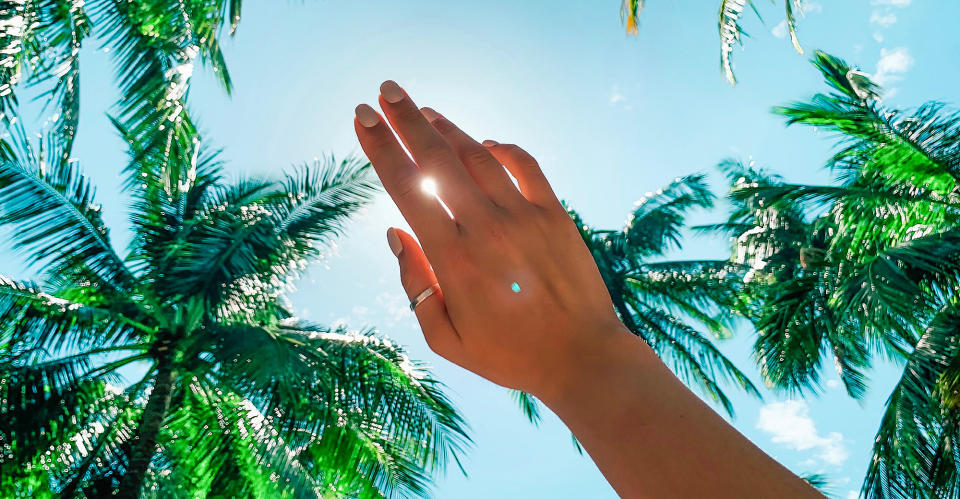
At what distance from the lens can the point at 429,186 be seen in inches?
36.8

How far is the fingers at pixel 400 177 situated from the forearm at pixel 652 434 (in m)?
0.28

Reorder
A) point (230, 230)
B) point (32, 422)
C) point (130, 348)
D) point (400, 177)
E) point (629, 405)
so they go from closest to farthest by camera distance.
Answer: point (629, 405) → point (400, 177) → point (32, 422) → point (230, 230) → point (130, 348)

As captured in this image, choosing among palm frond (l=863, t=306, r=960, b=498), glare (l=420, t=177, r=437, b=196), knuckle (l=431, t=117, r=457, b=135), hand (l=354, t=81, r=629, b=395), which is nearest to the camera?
hand (l=354, t=81, r=629, b=395)

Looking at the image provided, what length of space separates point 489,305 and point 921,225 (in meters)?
8.87

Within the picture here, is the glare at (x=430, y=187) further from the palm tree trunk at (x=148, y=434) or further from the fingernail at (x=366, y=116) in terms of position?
the palm tree trunk at (x=148, y=434)

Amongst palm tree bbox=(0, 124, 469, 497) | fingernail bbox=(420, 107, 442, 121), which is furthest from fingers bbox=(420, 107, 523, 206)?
palm tree bbox=(0, 124, 469, 497)

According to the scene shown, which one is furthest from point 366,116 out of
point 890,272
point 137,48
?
point 890,272

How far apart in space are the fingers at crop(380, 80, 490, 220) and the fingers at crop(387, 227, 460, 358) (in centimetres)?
13

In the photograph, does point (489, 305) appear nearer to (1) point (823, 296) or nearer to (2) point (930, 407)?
(2) point (930, 407)

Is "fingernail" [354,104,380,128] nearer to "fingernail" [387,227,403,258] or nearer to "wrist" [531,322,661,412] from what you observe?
"fingernail" [387,227,403,258]

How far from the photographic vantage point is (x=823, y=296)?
297 inches

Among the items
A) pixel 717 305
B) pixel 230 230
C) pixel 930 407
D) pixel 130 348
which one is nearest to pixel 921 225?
pixel 930 407

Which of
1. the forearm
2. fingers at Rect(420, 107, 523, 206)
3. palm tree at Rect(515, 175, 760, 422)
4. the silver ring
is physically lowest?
the forearm

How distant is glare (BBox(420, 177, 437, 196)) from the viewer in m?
0.92
